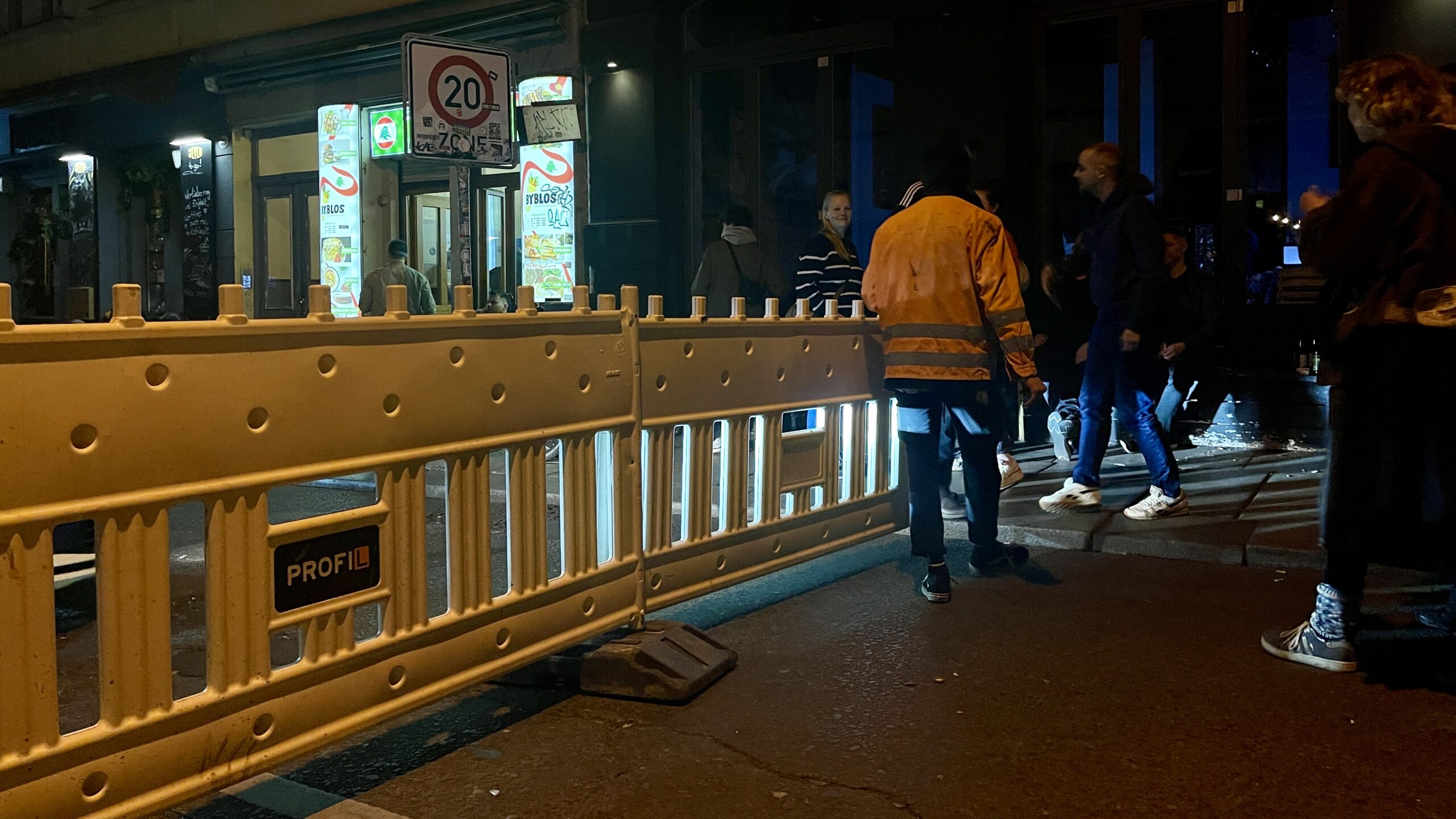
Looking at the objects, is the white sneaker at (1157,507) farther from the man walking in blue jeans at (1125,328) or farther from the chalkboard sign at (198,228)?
the chalkboard sign at (198,228)

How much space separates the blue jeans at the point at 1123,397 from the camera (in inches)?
281

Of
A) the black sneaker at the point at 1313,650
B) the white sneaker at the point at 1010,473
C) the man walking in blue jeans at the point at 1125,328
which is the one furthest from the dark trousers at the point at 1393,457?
the white sneaker at the point at 1010,473

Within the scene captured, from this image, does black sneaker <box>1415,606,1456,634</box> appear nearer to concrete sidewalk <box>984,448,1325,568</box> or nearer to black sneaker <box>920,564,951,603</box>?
concrete sidewalk <box>984,448,1325,568</box>

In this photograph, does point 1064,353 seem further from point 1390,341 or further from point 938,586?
point 1390,341

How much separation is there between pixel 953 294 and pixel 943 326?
150 millimetres

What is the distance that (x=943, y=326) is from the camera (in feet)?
17.8

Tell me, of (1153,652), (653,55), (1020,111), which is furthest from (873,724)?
(653,55)

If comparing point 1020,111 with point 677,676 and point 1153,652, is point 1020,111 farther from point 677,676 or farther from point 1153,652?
point 677,676

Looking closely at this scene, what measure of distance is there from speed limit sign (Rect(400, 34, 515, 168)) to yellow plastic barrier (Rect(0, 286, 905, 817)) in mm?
3648

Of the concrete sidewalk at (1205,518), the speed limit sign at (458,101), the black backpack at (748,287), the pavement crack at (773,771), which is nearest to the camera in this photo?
the pavement crack at (773,771)

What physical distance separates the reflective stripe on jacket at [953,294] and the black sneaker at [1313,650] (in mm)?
1487

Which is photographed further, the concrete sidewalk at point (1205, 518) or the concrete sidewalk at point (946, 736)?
the concrete sidewalk at point (1205, 518)

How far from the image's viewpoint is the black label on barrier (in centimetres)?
315

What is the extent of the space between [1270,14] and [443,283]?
12.6 metres
